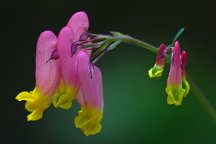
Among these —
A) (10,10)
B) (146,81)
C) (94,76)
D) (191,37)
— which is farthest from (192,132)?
(10,10)

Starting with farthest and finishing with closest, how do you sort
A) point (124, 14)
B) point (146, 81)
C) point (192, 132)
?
1. point (124, 14)
2. point (146, 81)
3. point (192, 132)

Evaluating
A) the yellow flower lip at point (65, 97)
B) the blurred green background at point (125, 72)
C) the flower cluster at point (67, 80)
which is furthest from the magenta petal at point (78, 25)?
the blurred green background at point (125, 72)

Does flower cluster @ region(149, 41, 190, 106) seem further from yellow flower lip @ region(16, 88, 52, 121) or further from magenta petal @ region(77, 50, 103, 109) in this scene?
yellow flower lip @ region(16, 88, 52, 121)

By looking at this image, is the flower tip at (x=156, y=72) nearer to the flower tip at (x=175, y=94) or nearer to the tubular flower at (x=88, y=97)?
the flower tip at (x=175, y=94)

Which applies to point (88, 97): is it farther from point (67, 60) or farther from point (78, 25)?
point (78, 25)

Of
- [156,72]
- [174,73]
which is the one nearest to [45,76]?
[156,72]

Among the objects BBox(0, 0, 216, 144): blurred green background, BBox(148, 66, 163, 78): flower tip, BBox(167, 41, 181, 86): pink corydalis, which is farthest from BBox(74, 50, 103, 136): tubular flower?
BBox(0, 0, 216, 144): blurred green background

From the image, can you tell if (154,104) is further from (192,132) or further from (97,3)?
(97,3)
